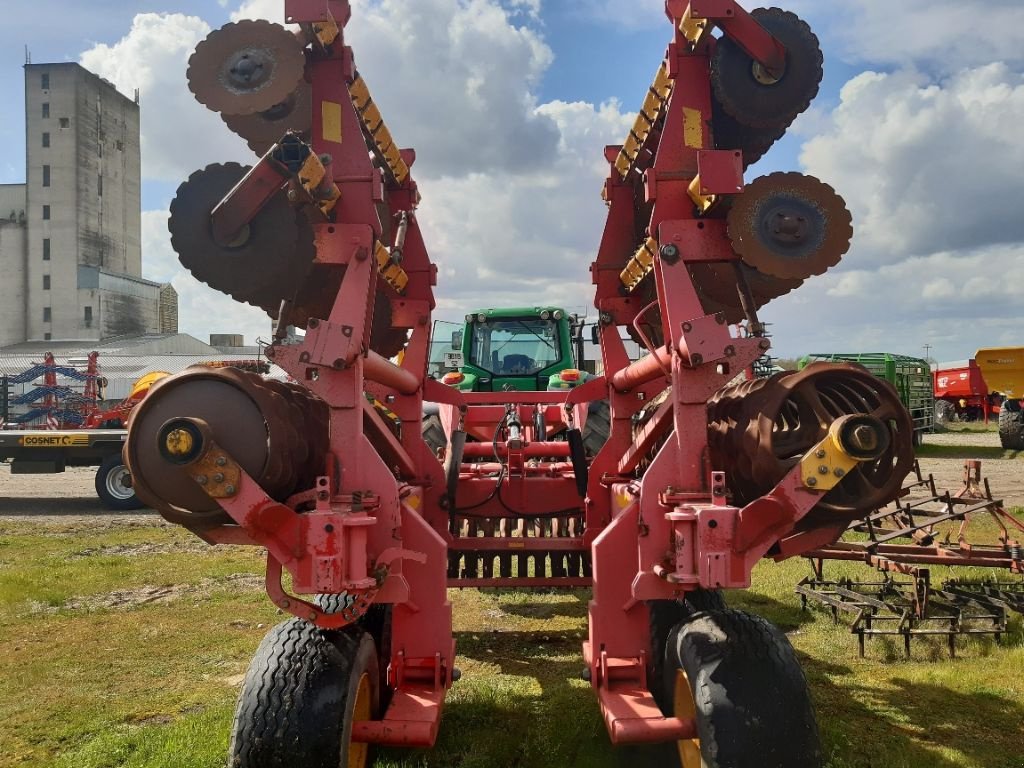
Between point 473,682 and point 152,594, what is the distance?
13.1ft

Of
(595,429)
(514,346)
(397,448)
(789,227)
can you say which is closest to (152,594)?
A: (514,346)

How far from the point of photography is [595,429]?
677 centimetres

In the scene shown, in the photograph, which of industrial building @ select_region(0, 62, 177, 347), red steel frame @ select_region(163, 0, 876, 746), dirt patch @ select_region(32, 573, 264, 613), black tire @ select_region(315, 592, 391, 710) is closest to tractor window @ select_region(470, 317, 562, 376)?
dirt patch @ select_region(32, 573, 264, 613)

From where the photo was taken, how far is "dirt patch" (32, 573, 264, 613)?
7117mm

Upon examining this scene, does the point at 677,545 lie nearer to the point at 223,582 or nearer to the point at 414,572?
the point at 414,572

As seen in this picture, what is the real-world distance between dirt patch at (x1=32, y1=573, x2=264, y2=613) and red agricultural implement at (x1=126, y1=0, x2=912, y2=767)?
412 cm

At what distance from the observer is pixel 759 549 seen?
307cm

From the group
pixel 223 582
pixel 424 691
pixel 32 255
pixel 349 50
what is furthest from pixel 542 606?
pixel 32 255

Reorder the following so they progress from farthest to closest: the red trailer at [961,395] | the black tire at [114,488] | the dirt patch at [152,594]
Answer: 1. the red trailer at [961,395]
2. the black tire at [114,488]
3. the dirt patch at [152,594]

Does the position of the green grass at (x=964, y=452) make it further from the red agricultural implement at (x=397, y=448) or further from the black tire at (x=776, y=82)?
the red agricultural implement at (x=397, y=448)

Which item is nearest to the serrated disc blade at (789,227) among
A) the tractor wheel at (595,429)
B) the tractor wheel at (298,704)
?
the tractor wheel at (298,704)

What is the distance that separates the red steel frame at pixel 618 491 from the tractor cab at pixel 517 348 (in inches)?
159

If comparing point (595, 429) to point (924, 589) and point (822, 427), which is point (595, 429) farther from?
point (822, 427)

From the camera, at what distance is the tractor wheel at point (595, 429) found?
668 cm
